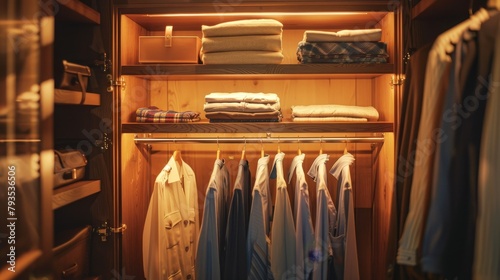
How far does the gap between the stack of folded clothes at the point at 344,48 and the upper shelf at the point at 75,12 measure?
90cm

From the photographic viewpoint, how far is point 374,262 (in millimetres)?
2309

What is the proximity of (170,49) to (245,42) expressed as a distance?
1.12 ft

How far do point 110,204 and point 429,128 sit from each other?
140cm

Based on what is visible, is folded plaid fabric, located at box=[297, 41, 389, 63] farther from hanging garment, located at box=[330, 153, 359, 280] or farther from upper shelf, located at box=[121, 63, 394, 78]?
hanging garment, located at box=[330, 153, 359, 280]

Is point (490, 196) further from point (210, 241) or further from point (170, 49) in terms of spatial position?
point (170, 49)

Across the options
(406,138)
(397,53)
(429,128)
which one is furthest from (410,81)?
(397,53)

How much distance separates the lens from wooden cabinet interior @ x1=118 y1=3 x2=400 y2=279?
2062mm

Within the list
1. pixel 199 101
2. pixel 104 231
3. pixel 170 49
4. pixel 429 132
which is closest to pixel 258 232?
pixel 104 231

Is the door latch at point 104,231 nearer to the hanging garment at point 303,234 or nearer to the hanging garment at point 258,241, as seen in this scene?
the hanging garment at point 258,241

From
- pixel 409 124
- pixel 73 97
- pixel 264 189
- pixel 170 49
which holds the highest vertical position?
pixel 170 49

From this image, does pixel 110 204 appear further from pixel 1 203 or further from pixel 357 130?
pixel 357 130

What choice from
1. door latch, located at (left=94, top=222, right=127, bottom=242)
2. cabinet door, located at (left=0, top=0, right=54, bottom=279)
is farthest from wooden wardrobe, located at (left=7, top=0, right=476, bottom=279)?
cabinet door, located at (left=0, top=0, right=54, bottom=279)

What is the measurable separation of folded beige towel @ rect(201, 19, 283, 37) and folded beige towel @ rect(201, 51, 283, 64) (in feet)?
0.29

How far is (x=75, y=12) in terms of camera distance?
1826 millimetres
